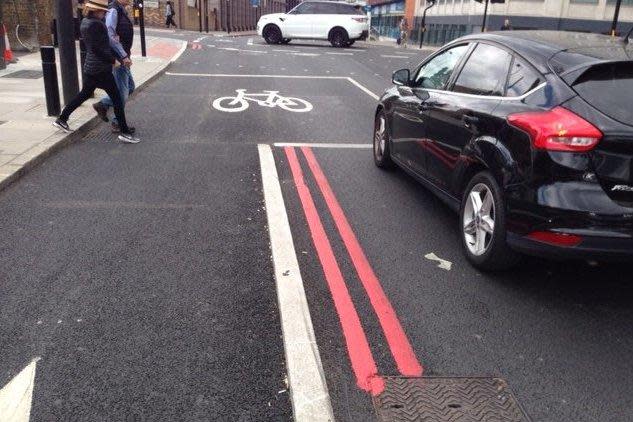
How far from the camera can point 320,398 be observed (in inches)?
117

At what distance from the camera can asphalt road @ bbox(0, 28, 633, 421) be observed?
3057 mm

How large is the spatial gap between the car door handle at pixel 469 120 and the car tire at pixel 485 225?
15.5 inches

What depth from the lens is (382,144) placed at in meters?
7.18

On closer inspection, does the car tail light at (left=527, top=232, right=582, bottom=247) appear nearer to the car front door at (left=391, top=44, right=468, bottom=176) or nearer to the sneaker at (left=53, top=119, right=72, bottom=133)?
the car front door at (left=391, top=44, right=468, bottom=176)

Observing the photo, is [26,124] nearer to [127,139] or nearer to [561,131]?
[127,139]

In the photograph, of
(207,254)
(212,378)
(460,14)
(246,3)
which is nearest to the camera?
(212,378)

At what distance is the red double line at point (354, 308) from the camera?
3270mm

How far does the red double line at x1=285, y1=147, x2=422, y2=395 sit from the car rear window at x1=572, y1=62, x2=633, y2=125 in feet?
5.95

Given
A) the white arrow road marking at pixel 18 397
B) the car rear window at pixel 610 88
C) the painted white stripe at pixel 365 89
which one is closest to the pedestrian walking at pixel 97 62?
the white arrow road marking at pixel 18 397

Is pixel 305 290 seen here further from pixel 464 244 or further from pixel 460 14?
pixel 460 14

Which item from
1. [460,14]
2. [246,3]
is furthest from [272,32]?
[246,3]

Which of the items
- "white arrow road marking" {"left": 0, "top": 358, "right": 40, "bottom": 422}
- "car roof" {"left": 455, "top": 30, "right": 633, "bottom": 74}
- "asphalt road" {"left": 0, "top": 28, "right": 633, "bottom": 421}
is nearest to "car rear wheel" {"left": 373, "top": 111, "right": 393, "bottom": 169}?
"asphalt road" {"left": 0, "top": 28, "right": 633, "bottom": 421}

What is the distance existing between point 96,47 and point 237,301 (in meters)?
5.17

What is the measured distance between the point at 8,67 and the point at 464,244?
1379cm
